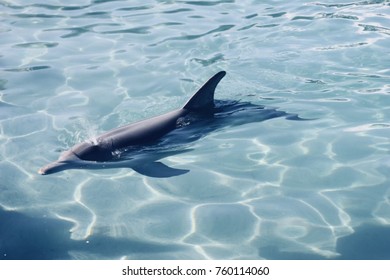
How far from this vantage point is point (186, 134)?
259 inches

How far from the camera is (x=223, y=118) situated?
23.3 ft

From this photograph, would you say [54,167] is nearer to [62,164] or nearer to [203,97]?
[62,164]

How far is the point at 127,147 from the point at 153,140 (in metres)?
0.35

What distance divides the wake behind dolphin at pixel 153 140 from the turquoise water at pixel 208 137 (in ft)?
0.44

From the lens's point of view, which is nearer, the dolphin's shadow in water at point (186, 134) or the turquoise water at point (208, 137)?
the turquoise water at point (208, 137)

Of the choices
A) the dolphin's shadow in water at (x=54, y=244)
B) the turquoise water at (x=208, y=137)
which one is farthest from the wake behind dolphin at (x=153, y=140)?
the dolphin's shadow in water at (x=54, y=244)

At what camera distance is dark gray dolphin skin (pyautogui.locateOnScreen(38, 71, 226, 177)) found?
588 cm

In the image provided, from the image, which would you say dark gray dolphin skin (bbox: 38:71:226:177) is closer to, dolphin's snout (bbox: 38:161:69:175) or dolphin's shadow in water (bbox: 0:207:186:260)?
dolphin's snout (bbox: 38:161:69:175)

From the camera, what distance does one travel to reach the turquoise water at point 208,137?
16.0 feet

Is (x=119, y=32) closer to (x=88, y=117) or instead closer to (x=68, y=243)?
(x=88, y=117)

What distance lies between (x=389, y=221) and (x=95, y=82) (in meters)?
5.68

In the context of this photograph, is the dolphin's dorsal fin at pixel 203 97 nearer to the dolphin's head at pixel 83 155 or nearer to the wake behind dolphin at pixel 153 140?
the wake behind dolphin at pixel 153 140

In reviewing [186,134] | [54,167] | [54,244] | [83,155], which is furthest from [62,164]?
[186,134]

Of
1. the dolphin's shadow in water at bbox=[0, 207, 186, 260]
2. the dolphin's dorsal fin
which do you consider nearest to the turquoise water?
the dolphin's shadow in water at bbox=[0, 207, 186, 260]
